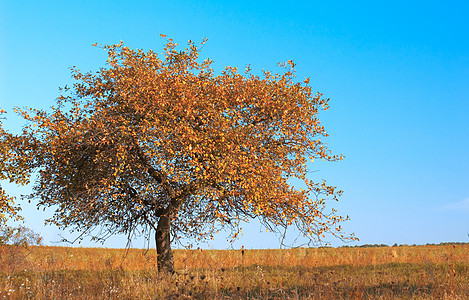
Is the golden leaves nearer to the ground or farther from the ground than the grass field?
farther from the ground

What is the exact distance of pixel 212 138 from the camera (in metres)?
14.8

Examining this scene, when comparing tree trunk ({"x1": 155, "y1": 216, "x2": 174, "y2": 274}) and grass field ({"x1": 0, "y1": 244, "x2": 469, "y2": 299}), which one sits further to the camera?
tree trunk ({"x1": 155, "y1": 216, "x2": 174, "y2": 274})

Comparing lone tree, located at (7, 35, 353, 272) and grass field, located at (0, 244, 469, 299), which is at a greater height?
lone tree, located at (7, 35, 353, 272)

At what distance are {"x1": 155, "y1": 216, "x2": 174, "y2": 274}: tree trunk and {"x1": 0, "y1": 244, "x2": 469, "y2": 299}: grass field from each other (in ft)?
2.05

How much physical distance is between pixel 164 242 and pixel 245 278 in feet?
14.4

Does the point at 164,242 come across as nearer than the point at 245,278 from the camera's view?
No

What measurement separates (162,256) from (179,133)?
240 inches

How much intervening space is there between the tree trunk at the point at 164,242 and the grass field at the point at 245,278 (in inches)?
24.5

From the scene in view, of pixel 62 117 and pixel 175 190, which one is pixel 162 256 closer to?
pixel 175 190

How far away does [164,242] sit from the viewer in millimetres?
17641

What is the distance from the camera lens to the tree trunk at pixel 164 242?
1733 cm

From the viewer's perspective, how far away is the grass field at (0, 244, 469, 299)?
459 inches

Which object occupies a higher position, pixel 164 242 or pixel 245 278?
pixel 164 242

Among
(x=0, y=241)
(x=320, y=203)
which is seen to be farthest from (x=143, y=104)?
(x=0, y=241)
